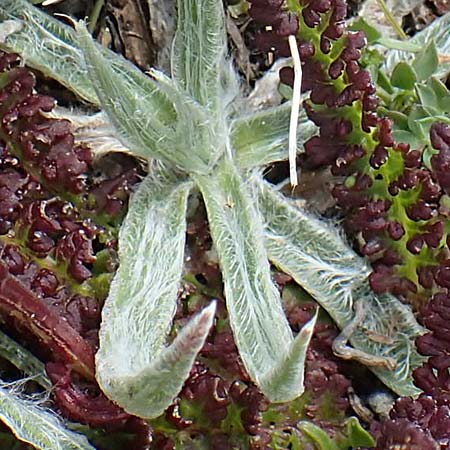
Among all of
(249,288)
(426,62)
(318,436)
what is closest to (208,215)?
(249,288)

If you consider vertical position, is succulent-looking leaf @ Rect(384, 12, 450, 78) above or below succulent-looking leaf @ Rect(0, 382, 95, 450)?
above

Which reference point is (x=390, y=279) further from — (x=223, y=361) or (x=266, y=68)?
(x=266, y=68)

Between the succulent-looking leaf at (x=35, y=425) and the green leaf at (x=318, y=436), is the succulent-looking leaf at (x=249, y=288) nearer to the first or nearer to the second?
the green leaf at (x=318, y=436)

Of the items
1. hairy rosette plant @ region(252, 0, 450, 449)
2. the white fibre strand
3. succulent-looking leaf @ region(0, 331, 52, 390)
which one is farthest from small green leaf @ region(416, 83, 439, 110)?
succulent-looking leaf @ region(0, 331, 52, 390)

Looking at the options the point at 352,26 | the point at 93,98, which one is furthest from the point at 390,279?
the point at 93,98

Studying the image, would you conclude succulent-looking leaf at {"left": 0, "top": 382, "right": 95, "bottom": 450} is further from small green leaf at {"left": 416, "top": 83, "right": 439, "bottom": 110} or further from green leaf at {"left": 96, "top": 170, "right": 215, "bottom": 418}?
small green leaf at {"left": 416, "top": 83, "right": 439, "bottom": 110}

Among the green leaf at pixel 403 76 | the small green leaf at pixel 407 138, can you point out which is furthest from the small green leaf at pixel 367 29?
the small green leaf at pixel 407 138
